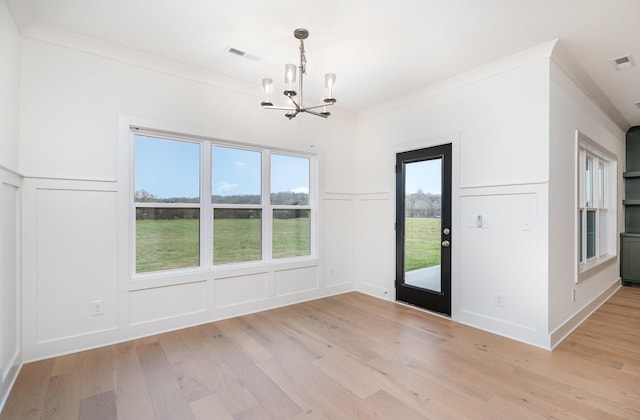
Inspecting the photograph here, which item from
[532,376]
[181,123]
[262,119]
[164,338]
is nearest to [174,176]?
[181,123]

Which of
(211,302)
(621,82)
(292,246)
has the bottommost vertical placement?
(211,302)

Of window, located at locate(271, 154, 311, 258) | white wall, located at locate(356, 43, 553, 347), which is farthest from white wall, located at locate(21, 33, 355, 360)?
white wall, located at locate(356, 43, 553, 347)

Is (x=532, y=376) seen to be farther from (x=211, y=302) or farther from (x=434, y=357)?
(x=211, y=302)

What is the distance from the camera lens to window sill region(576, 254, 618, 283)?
3548mm

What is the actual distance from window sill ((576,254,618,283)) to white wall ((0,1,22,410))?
5.22 metres

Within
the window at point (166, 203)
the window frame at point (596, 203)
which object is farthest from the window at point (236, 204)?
the window frame at point (596, 203)

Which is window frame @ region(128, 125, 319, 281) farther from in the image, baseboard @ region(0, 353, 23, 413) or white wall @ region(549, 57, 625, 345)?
white wall @ region(549, 57, 625, 345)

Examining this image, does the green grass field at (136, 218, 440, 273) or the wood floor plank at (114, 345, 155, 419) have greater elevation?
the green grass field at (136, 218, 440, 273)

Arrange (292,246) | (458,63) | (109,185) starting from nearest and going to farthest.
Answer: (109,185) < (458,63) < (292,246)

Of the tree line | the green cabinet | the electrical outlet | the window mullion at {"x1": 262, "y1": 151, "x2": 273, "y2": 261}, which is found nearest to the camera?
the electrical outlet

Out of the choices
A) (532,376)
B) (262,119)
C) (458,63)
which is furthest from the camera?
(262,119)

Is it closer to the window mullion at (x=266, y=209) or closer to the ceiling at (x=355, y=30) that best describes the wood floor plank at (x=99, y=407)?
the window mullion at (x=266, y=209)

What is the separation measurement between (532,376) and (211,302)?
3.12 meters

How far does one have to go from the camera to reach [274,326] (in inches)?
133
